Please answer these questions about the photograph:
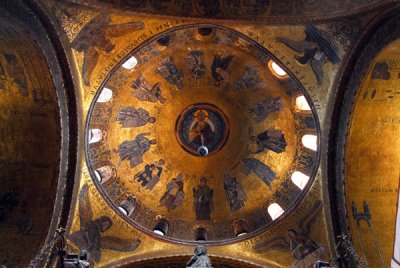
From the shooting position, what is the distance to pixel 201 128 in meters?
17.5

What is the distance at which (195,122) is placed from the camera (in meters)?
17.4

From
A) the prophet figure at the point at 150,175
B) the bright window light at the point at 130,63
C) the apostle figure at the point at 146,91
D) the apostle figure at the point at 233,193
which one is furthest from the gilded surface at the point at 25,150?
the apostle figure at the point at 233,193

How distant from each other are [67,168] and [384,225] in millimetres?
8983

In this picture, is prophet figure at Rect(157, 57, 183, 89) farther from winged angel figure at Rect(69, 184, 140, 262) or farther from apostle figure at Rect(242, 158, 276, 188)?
winged angel figure at Rect(69, 184, 140, 262)

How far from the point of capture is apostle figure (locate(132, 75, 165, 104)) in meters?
16.0

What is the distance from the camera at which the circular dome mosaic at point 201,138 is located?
1483 cm

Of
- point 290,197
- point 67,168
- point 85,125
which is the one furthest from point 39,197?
point 290,197

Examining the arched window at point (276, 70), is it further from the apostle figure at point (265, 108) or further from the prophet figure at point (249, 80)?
the apostle figure at point (265, 108)

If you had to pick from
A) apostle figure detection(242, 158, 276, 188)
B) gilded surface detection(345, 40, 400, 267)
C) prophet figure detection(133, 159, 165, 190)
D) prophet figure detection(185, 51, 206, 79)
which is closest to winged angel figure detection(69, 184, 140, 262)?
prophet figure detection(133, 159, 165, 190)

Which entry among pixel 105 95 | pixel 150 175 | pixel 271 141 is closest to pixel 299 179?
pixel 271 141

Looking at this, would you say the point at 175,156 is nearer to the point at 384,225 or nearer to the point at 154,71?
the point at 154,71

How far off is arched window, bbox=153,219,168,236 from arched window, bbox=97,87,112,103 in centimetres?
444

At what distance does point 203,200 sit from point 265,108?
3.92m

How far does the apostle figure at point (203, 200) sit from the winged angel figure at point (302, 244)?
258 cm
